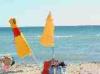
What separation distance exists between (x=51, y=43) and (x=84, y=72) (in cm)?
670

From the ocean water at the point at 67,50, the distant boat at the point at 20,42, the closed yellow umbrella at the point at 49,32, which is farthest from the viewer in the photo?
the ocean water at the point at 67,50

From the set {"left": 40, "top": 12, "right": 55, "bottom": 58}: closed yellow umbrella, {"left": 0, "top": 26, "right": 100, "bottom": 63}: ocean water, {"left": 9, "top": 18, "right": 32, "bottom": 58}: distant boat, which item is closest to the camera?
{"left": 9, "top": 18, "right": 32, "bottom": 58}: distant boat

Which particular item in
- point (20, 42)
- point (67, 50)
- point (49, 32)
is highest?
point (49, 32)

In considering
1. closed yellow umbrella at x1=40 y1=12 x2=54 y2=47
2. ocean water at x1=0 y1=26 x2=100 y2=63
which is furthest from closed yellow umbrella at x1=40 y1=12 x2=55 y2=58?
ocean water at x1=0 y1=26 x2=100 y2=63

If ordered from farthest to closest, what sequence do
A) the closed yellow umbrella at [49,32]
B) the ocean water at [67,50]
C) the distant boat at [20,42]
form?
the ocean water at [67,50], the closed yellow umbrella at [49,32], the distant boat at [20,42]

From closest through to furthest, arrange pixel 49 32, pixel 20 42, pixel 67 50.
→ 1. pixel 20 42
2. pixel 49 32
3. pixel 67 50

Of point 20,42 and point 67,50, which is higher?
point 20,42

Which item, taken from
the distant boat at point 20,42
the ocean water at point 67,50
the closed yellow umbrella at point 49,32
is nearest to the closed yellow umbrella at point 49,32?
the closed yellow umbrella at point 49,32

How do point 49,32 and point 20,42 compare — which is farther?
point 49,32

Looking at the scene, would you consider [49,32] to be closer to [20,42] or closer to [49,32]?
[49,32]

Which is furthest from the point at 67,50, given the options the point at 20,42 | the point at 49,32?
the point at 20,42

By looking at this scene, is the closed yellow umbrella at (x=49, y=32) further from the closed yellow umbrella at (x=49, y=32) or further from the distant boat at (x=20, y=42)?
the distant boat at (x=20, y=42)

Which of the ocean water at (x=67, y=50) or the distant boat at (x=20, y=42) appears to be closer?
the distant boat at (x=20, y=42)

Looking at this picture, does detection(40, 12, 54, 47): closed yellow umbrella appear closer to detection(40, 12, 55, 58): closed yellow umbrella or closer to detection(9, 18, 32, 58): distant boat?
detection(40, 12, 55, 58): closed yellow umbrella
